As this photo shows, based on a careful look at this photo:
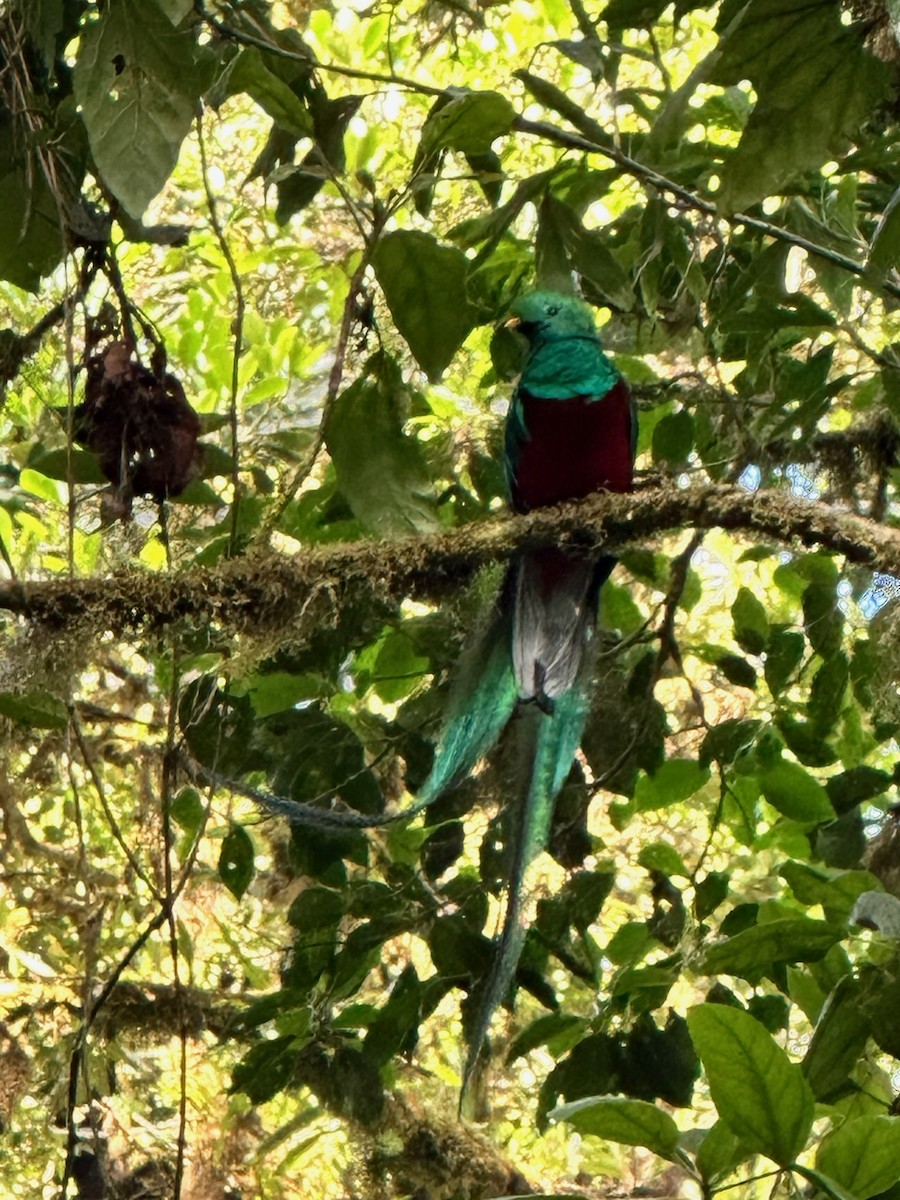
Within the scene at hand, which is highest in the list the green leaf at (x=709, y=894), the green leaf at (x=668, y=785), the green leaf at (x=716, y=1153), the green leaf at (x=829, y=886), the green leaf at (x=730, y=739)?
the green leaf at (x=730, y=739)

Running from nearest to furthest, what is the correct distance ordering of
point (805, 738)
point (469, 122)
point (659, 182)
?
point (469, 122), point (659, 182), point (805, 738)

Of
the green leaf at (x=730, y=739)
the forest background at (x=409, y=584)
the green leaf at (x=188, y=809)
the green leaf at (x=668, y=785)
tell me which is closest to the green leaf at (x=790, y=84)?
the forest background at (x=409, y=584)

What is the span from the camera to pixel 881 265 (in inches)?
54.2

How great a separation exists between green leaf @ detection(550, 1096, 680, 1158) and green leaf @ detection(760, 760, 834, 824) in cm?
115

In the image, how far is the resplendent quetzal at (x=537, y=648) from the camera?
200 cm

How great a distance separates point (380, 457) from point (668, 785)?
2.94 ft

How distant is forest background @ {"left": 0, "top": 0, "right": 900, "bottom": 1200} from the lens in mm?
1636

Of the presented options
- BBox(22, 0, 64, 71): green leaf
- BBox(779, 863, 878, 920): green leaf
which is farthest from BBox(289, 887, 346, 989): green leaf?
BBox(22, 0, 64, 71): green leaf

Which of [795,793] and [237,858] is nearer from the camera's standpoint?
[237,858]

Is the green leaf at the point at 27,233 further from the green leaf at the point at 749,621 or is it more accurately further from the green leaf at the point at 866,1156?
the green leaf at the point at 866,1156

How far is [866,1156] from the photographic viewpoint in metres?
1.27

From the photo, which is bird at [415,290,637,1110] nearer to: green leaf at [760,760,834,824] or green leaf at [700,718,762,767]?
green leaf at [700,718,762,767]

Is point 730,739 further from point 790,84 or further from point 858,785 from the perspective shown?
point 790,84

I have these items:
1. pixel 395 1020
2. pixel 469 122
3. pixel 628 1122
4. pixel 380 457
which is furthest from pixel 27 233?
pixel 628 1122
